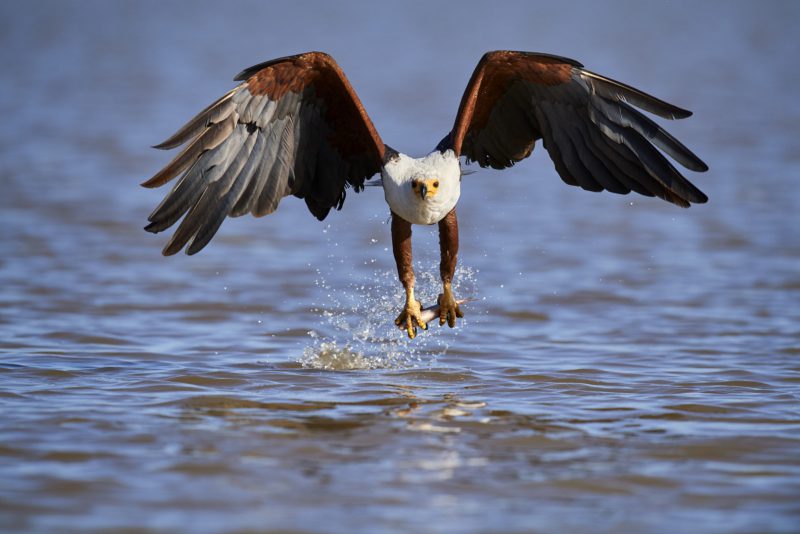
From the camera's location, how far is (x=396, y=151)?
6.76 m

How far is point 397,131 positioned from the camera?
1825 cm

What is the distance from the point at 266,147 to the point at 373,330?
2008 millimetres

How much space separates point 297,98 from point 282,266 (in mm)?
3893

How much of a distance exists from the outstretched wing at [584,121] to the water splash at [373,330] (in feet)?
3.96

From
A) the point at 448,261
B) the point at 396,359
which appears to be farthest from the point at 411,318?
the point at 396,359

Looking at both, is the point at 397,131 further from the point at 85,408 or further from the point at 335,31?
the point at 335,31

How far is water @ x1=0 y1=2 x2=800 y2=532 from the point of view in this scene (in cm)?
491

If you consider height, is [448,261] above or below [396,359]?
above

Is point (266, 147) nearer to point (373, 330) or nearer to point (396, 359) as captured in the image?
point (396, 359)

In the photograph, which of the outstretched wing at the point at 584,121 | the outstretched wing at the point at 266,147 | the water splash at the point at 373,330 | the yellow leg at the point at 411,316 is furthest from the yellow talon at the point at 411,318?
the outstretched wing at the point at 584,121

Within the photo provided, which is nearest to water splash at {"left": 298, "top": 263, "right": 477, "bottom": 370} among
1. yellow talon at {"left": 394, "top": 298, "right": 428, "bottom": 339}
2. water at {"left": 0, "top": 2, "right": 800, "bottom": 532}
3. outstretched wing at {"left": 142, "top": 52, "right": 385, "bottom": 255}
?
water at {"left": 0, "top": 2, "right": 800, "bottom": 532}

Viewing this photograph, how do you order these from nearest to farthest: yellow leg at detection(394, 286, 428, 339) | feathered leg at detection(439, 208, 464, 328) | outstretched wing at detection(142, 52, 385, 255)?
outstretched wing at detection(142, 52, 385, 255) → feathered leg at detection(439, 208, 464, 328) → yellow leg at detection(394, 286, 428, 339)

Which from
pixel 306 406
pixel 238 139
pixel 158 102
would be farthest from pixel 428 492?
pixel 158 102

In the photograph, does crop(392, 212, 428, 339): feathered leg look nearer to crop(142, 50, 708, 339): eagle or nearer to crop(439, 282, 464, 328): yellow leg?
crop(142, 50, 708, 339): eagle
